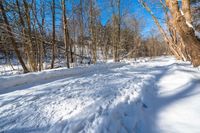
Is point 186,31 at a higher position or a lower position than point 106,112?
higher

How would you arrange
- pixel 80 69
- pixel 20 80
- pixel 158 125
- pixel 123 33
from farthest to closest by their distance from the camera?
pixel 123 33 → pixel 80 69 → pixel 20 80 → pixel 158 125

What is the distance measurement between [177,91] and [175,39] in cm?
1083

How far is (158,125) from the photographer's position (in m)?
2.49

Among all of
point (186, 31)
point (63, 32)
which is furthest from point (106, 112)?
point (63, 32)

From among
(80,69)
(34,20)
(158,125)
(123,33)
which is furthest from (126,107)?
(123,33)

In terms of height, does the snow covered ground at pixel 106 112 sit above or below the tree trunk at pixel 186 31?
below

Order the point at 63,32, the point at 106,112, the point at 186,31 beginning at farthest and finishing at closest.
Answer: the point at 63,32 < the point at 186,31 < the point at 106,112

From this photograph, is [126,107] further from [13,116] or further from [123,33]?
[123,33]

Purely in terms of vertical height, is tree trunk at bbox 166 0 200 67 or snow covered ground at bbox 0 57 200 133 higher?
tree trunk at bbox 166 0 200 67

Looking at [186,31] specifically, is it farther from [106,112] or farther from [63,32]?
[63,32]

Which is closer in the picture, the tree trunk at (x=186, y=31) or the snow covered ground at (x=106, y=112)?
the snow covered ground at (x=106, y=112)

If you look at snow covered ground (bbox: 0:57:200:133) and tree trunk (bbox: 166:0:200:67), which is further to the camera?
tree trunk (bbox: 166:0:200:67)

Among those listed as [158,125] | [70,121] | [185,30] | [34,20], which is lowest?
[158,125]

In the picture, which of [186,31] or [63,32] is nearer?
[186,31]
